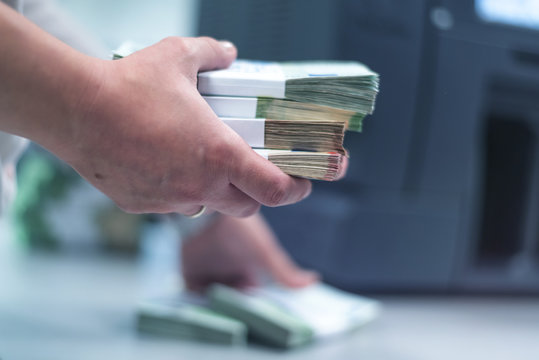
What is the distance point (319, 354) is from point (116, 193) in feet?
1.04

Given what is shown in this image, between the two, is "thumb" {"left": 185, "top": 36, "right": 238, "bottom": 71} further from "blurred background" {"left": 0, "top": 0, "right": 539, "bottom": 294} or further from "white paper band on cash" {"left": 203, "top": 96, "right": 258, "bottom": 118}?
"blurred background" {"left": 0, "top": 0, "right": 539, "bottom": 294}

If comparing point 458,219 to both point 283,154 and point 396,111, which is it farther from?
point 283,154

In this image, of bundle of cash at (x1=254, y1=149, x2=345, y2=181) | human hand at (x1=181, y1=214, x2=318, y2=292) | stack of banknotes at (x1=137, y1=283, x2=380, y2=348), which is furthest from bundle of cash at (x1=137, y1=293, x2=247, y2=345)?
bundle of cash at (x1=254, y1=149, x2=345, y2=181)

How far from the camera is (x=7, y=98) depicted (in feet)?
1.02

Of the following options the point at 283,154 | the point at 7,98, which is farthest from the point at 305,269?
the point at 7,98

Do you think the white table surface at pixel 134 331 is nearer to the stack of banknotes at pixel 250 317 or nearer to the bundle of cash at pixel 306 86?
the stack of banknotes at pixel 250 317

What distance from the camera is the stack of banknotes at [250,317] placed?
1.82 feet

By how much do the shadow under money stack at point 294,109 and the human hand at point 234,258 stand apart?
0.41 m

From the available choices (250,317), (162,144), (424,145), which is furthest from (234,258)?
(162,144)

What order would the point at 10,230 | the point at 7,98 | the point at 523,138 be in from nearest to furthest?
1. the point at 7,98
2. the point at 523,138
3. the point at 10,230

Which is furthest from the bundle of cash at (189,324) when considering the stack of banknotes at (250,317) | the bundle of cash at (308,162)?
the bundle of cash at (308,162)

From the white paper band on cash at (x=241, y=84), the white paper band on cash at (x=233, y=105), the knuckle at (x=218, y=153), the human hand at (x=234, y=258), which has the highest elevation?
the white paper band on cash at (x=241, y=84)

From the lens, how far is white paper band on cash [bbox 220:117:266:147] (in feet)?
1.25

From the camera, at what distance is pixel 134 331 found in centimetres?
58
